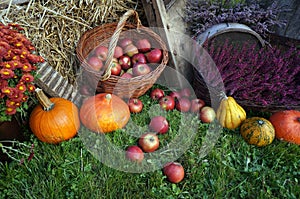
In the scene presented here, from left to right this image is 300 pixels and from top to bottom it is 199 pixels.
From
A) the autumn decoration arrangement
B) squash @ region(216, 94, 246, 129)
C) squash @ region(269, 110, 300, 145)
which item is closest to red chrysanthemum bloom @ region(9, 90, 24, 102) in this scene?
the autumn decoration arrangement

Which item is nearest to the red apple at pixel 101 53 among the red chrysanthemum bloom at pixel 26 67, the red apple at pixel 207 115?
the red chrysanthemum bloom at pixel 26 67

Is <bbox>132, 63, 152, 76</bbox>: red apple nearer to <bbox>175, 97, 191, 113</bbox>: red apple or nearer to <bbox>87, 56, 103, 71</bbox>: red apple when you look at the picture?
<bbox>87, 56, 103, 71</bbox>: red apple

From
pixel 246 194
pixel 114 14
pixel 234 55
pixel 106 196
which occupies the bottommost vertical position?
pixel 246 194

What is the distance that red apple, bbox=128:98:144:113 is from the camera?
8.93 feet

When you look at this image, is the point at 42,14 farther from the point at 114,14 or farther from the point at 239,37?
the point at 239,37

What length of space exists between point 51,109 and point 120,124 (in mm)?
586

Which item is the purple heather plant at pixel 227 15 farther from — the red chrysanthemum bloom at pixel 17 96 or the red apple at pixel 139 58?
the red chrysanthemum bloom at pixel 17 96

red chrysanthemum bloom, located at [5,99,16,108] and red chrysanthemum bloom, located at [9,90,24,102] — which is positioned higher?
red chrysanthemum bloom, located at [9,90,24,102]

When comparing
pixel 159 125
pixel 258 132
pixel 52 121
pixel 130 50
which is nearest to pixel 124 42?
pixel 130 50

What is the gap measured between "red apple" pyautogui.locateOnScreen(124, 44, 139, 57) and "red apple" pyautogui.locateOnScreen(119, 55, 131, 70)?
6 cm

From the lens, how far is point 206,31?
2955 mm

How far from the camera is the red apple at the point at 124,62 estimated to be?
9.10 feet

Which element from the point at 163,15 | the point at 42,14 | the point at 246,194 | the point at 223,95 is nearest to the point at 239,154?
the point at 246,194

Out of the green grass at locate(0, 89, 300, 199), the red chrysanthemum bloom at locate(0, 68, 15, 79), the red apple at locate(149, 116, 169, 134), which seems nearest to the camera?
the red chrysanthemum bloom at locate(0, 68, 15, 79)
